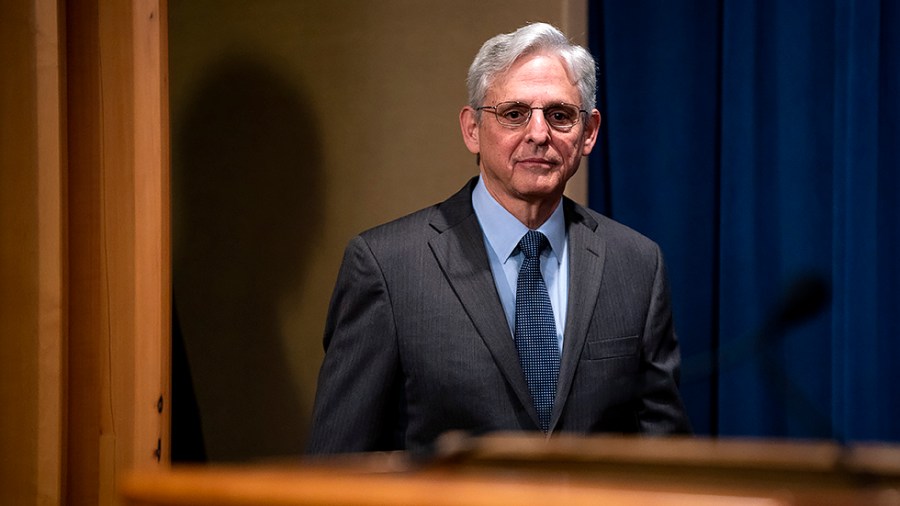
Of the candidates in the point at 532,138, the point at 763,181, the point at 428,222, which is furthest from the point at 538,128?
the point at 763,181

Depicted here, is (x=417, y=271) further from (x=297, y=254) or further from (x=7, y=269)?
(x=297, y=254)

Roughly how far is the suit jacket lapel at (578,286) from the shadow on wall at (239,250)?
0.98m

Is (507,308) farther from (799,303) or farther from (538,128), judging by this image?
(799,303)

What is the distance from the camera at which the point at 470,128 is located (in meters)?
1.74

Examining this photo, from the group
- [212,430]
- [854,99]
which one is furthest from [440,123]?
[212,430]

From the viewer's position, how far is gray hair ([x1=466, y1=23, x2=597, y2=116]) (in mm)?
1647

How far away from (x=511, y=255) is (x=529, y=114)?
0.25 metres

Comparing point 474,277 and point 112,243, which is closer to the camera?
point 474,277

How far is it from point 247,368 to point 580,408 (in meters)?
1.34

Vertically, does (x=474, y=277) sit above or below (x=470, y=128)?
below

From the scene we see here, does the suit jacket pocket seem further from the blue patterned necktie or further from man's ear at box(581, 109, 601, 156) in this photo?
man's ear at box(581, 109, 601, 156)

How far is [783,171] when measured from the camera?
82.2 inches

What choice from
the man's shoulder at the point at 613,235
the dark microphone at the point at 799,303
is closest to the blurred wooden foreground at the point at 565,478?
the dark microphone at the point at 799,303

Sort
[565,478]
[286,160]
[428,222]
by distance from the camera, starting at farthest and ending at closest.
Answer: [286,160] → [428,222] → [565,478]
